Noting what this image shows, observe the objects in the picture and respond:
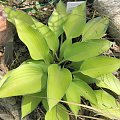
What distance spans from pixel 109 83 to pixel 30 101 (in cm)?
47

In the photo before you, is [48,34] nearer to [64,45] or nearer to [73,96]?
[64,45]

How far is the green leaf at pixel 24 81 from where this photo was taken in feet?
5.23

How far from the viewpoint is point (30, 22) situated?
6.22 feet

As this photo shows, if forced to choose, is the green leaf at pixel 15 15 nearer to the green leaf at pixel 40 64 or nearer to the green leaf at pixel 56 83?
the green leaf at pixel 40 64

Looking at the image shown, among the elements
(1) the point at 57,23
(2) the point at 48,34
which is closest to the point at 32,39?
(2) the point at 48,34

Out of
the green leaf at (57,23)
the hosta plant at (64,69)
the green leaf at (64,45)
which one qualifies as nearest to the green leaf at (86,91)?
the hosta plant at (64,69)

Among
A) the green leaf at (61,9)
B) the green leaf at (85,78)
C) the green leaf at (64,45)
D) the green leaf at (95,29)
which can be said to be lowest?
the green leaf at (85,78)

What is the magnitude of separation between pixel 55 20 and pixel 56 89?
0.50 metres

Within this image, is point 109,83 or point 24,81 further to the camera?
point 109,83

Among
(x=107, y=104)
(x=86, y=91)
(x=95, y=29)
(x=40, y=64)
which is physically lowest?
(x=107, y=104)

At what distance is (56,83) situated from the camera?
1617 millimetres

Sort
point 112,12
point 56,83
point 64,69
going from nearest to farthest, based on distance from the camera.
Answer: point 56,83 → point 64,69 → point 112,12

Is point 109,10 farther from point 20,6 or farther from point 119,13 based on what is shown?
point 20,6

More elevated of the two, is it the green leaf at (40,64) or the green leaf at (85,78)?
the green leaf at (40,64)
